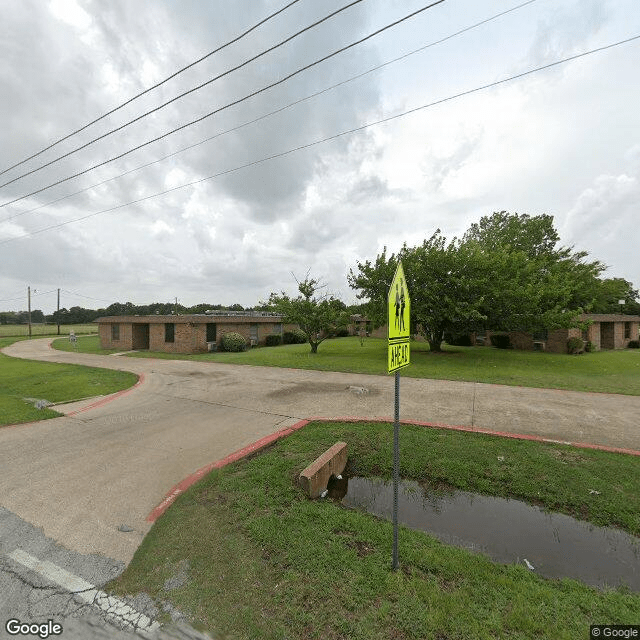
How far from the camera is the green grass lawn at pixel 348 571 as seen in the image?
239 cm

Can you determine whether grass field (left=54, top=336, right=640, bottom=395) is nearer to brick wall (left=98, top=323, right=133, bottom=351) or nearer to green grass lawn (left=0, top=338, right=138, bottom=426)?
green grass lawn (left=0, top=338, right=138, bottom=426)

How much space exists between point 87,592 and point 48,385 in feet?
40.7

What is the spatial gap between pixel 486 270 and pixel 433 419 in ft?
42.8

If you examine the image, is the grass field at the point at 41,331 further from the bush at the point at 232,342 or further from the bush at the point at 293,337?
the bush at the point at 232,342

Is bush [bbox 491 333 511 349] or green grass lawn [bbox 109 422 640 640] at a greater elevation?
bush [bbox 491 333 511 349]

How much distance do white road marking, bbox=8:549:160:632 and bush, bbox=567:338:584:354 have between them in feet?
89.2

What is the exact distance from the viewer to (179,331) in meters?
22.9

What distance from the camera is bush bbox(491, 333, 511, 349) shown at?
84.8 ft

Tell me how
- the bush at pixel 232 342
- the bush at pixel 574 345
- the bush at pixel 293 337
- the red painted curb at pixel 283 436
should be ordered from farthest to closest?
the bush at pixel 293 337
the bush at pixel 232 342
the bush at pixel 574 345
the red painted curb at pixel 283 436

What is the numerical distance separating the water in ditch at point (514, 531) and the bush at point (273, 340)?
2436cm

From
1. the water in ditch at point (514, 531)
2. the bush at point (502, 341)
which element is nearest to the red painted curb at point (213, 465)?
the water in ditch at point (514, 531)

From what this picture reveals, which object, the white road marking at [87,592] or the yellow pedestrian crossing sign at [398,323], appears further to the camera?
the yellow pedestrian crossing sign at [398,323]

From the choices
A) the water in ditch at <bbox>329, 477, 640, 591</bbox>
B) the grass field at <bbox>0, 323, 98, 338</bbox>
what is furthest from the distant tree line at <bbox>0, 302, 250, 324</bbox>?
the water in ditch at <bbox>329, 477, 640, 591</bbox>

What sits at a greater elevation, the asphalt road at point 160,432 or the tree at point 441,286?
the tree at point 441,286
